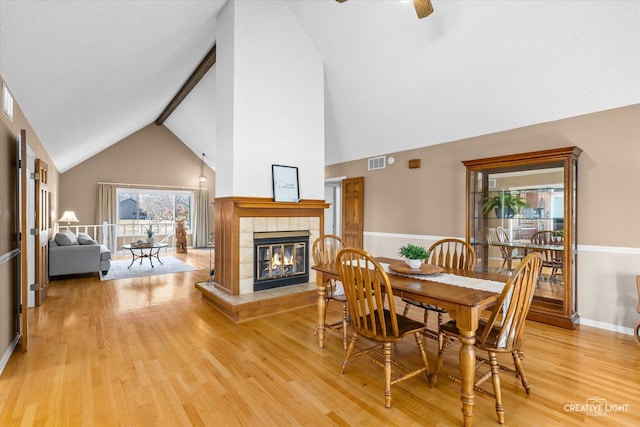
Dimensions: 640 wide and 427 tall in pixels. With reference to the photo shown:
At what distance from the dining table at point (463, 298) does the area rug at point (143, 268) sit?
4916 millimetres

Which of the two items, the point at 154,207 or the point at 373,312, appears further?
the point at 154,207

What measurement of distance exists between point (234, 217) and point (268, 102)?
158 cm

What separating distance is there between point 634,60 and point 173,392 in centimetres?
481

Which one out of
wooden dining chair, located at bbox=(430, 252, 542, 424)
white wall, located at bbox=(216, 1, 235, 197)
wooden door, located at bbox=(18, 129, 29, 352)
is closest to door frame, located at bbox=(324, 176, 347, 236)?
white wall, located at bbox=(216, 1, 235, 197)

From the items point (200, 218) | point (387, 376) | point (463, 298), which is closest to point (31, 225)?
point (387, 376)

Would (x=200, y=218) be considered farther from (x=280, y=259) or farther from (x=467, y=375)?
(x=467, y=375)

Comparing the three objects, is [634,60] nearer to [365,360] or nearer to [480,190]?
[480,190]

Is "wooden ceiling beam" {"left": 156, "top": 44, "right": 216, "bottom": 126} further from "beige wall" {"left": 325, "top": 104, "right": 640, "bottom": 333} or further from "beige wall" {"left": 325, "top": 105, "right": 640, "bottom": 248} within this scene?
"beige wall" {"left": 325, "top": 104, "right": 640, "bottom": 333}

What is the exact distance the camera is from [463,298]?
1834 mm

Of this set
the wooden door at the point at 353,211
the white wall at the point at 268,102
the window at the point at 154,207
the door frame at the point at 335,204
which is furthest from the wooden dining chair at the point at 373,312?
the window at the point at 154,207

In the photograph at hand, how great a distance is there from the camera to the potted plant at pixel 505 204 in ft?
12.4

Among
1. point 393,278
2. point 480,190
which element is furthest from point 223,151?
point 480,190

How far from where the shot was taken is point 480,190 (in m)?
4.04

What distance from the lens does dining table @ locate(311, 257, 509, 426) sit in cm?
175
